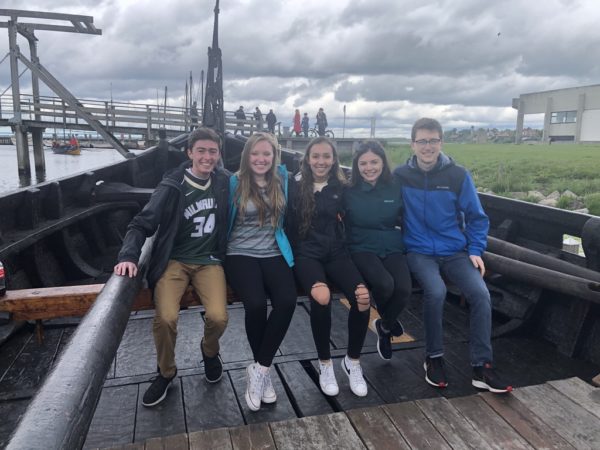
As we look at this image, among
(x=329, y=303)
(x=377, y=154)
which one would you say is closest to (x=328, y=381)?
(x=329, y=303)

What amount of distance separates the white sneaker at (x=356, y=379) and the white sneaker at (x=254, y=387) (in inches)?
20.9

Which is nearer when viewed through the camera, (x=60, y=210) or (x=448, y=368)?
(x=448, y=368)

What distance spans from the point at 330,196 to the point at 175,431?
156cm

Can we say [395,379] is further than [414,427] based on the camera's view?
Yes

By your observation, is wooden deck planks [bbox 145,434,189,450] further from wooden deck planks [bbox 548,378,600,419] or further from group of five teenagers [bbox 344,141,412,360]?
wooden deck planks [bbox 548,378,600,419]

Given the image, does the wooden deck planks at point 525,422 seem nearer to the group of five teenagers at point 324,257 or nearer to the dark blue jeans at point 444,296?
the dark blue jeans at point 444,296

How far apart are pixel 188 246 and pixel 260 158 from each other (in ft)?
2.18

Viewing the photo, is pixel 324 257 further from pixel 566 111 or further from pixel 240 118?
pixel 566 111

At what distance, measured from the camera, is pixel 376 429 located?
2.25 meters

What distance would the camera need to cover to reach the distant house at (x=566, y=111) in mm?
42969

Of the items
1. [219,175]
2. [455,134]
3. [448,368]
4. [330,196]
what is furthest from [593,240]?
[455,134]

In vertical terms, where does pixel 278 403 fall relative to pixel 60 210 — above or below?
below

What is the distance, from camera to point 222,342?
12.2 ft

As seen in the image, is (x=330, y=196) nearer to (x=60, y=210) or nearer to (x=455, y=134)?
(x=60, y=210)
